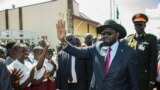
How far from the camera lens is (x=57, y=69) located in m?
9.62

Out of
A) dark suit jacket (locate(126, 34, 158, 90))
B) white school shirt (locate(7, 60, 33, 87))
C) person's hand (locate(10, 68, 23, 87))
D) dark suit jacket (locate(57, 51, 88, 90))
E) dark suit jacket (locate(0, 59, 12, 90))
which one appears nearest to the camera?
dark suit jacket (locate(0, 59, 12, 90))

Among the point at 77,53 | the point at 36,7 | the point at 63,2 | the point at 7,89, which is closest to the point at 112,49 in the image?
the point at 77,53

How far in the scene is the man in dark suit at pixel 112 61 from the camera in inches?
244

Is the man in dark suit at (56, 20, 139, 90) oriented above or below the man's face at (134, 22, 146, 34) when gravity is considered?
below

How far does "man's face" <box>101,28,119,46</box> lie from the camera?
6.33 m

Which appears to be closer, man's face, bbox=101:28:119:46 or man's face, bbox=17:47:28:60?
man's face, bbox=101:28:119:46

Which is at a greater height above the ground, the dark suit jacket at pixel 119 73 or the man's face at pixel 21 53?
the man's face at pixel 21 53

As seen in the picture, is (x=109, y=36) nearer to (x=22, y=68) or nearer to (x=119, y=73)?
(x=119, y=73)

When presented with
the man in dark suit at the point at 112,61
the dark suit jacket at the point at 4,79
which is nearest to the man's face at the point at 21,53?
the man in dark suit at the point at 112,61

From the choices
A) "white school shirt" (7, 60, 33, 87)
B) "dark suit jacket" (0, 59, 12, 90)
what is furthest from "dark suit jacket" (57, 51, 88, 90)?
"dark suit jacket" (0, 59, 12, 90)

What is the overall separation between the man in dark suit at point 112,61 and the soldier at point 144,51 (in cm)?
182

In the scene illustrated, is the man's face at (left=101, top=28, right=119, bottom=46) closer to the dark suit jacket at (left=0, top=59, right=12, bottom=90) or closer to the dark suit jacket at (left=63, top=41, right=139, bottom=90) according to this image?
the dark suit jacket at (left=63, top=41, right=139, bottom=90)

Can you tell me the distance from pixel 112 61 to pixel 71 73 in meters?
3.10

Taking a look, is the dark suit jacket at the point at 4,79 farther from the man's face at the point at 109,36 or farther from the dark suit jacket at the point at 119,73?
the man's face at the point at 109,36
